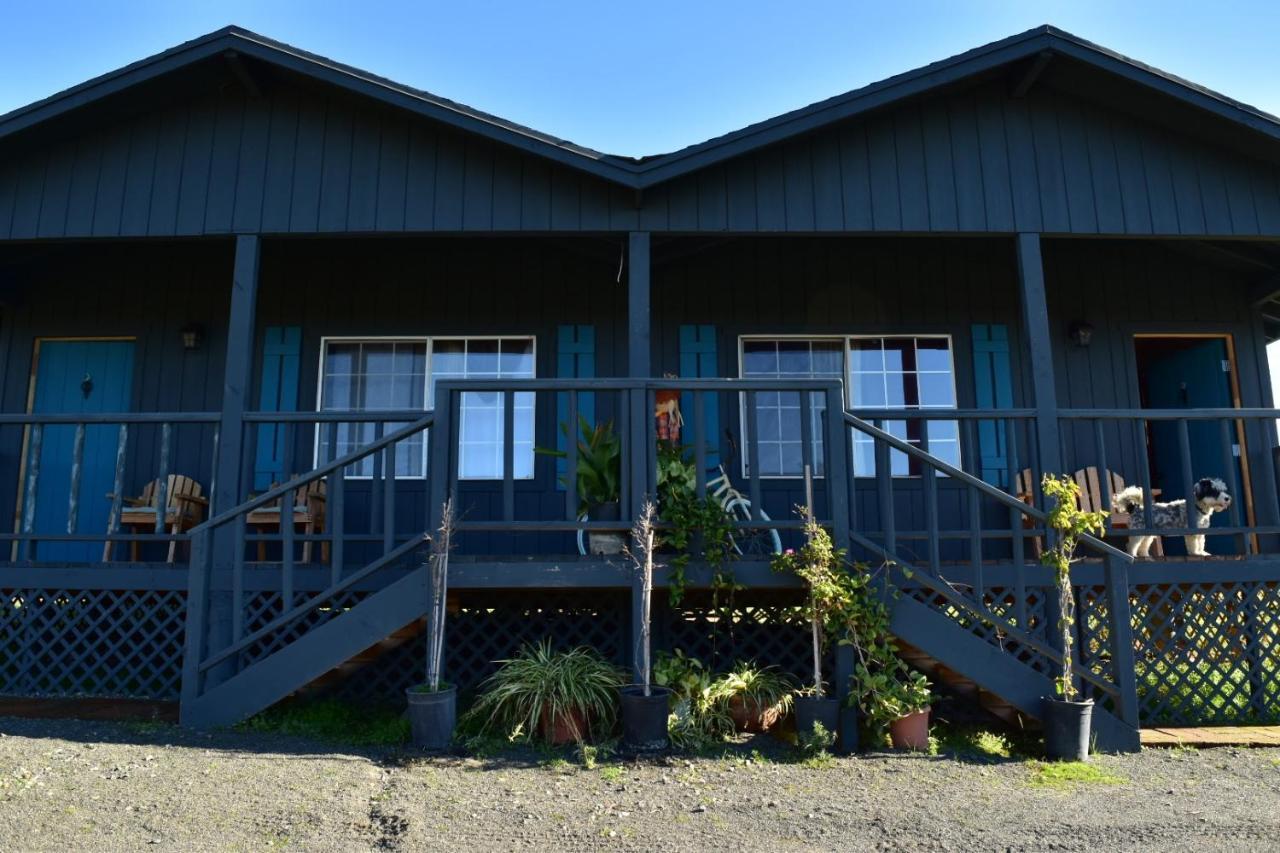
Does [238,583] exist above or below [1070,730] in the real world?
above

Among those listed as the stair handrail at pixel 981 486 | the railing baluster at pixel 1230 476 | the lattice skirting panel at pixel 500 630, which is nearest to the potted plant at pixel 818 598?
the stair handrail at pixel 981 486

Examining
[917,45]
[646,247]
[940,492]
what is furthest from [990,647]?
[917,45]

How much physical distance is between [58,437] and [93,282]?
1.35 m

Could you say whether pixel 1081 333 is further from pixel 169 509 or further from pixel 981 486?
pixel 169 509

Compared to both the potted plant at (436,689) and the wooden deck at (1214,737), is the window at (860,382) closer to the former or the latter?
the wooden deck at (1214,737)

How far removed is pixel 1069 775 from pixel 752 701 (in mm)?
1558

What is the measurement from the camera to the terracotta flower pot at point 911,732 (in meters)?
4.60

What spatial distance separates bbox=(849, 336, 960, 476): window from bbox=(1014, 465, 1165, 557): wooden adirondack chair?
588 mm

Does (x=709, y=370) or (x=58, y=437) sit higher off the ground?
(x=709, y=370)

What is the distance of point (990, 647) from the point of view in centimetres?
462

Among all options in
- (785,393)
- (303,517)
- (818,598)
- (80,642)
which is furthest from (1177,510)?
(80,642)

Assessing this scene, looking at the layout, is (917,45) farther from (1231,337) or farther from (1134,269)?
(1231,337)

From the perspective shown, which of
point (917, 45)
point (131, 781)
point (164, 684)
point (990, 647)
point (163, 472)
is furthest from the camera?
point (917, 45)

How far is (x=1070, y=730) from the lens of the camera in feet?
14.5
